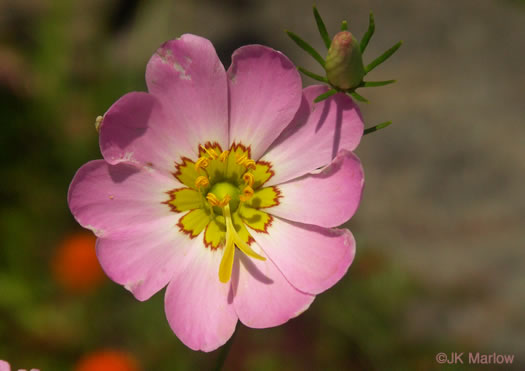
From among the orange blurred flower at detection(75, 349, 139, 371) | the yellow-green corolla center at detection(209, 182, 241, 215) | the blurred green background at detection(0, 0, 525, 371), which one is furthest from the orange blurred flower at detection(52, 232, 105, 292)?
the yellow-green corolla center at detection(209, 182, 241, 215)

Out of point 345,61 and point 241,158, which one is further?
point 241,158

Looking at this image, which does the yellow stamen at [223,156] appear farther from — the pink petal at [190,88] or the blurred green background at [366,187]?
the blurred green background at [366,187]

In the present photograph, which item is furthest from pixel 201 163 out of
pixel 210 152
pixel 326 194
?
pixel 326 194

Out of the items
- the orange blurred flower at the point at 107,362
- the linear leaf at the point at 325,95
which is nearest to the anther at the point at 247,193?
the linear leaf at the point at 325,95

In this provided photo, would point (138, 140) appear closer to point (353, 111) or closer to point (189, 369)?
point (353, 111)

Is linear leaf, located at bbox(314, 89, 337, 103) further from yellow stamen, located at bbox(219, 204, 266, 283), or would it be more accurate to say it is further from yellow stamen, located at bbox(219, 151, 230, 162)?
yellow stamen, located at bbox(219, 204, 266, 283)

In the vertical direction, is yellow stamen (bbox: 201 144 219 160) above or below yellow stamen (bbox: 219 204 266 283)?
above

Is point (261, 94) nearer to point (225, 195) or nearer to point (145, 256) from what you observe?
point (225, 195)
